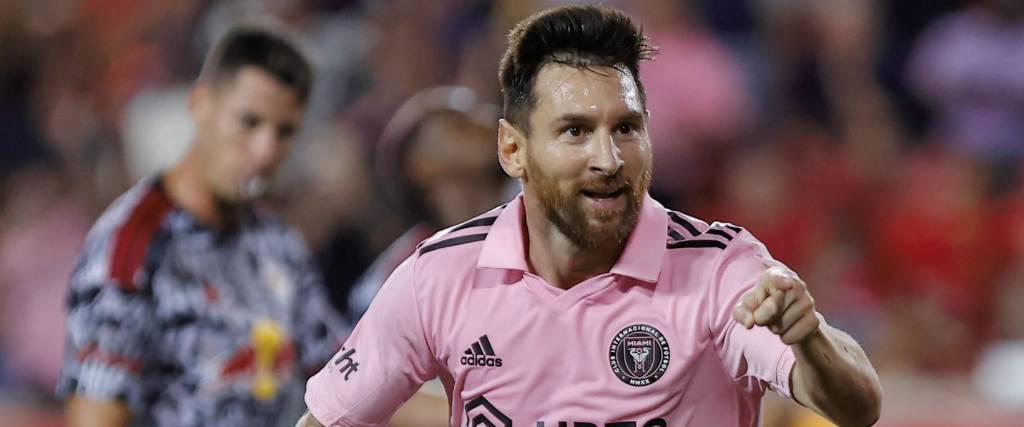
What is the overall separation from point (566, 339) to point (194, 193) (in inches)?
85.1

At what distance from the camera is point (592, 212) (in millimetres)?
3268

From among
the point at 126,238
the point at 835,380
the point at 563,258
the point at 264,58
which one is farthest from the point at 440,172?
the point at 835,380

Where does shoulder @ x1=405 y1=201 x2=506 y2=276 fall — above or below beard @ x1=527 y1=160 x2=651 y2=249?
below

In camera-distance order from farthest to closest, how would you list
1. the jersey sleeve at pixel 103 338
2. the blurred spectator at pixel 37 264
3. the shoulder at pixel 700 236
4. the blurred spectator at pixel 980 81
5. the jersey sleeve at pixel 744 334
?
1. the blurred spectator at pixel 37 264
2. the blurred spectator at pixel 980 81
3. the jersey sleeve at pixel 103 338
4. the shoulder at pixel 700 236
5. the jersey sleeve at pixel 744 334

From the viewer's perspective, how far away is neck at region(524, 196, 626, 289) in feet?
11.1

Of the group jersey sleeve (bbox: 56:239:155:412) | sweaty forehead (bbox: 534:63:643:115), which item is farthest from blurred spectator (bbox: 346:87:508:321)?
sweaty forehead (bbox: 534:63:643:115)

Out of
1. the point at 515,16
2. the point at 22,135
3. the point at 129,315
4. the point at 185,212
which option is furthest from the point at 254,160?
the point at 22,135

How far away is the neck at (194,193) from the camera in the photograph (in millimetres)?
5062

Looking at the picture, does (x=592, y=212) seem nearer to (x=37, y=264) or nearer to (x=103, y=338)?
(x=103, y=338)

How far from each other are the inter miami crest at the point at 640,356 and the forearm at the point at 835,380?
1.05 feet

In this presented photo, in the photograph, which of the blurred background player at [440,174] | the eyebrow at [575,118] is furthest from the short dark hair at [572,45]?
the blurred background player at [440,174]

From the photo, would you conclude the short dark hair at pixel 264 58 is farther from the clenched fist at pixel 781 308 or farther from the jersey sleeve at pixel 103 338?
the clenched fist at pixel 781 308

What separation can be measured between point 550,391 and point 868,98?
5.20 meters

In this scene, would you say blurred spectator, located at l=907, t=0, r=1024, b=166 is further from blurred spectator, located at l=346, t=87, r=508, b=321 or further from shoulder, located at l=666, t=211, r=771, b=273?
shoulder, located at l=666, t=211, r=771, b=273
